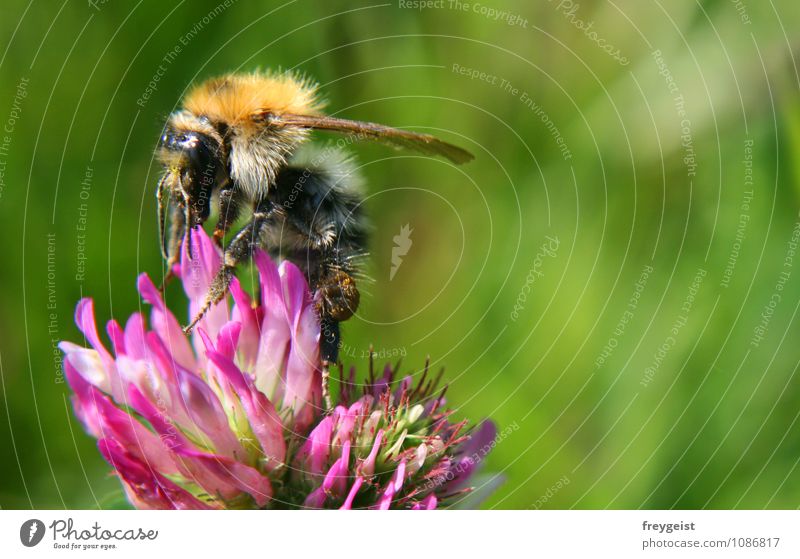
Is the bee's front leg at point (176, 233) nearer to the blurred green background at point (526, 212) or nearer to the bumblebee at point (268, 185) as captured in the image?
the bumblebee at point (268, 185)

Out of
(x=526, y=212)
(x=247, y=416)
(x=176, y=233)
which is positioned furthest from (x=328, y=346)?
(x=526, y=212)

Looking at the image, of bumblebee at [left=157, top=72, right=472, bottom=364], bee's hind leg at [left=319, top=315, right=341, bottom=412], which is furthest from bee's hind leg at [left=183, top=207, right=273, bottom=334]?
bee's hind leg at [left=319, top=315, right=341, bottom=412]

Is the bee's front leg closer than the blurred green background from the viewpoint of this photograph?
Yes

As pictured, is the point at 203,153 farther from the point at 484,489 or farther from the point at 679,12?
the point at 679,12

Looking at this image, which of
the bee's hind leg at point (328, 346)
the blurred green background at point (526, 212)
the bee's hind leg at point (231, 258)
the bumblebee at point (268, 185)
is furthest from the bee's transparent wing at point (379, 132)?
the blurred green background at point (526, 212)

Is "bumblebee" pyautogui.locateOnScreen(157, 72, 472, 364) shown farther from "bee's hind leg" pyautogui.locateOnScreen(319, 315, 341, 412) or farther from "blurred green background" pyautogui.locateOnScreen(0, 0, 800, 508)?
"blurred green background" pyautogui.locateOnScreen(0, 0, 800, 508)

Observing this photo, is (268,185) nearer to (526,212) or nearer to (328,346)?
(328,346)
